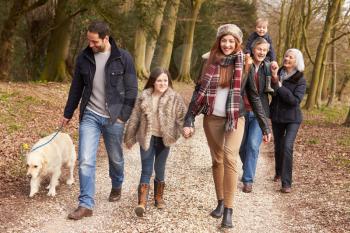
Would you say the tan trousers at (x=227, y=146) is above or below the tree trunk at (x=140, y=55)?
below

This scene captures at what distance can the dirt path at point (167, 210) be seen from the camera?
18.1 ft

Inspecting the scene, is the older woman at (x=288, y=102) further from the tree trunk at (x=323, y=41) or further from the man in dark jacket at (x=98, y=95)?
the tree trunk at (x=323, y=41)

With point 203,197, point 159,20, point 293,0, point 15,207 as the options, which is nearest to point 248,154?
point 203,197

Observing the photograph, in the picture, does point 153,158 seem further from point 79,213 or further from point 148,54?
point 148,54

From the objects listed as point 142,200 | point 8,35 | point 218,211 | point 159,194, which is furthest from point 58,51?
point 218,211

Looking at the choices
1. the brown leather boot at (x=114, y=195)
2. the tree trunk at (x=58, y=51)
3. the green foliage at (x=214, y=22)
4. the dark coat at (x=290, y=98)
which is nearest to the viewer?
the brown leather boot at (x=114, y=195)

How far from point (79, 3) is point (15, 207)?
11.4 m

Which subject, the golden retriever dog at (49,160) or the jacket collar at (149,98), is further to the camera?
the golden retriever dog at (49,160)

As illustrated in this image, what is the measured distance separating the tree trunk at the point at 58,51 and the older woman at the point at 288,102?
1325cm

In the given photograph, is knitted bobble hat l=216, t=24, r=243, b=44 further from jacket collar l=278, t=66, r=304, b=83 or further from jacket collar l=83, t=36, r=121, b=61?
jacket collar l=278, t=66, r=304, b=83

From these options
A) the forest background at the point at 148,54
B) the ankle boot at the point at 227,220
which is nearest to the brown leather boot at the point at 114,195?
the forest background at the point at 148,54

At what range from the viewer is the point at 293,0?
93.5 feet

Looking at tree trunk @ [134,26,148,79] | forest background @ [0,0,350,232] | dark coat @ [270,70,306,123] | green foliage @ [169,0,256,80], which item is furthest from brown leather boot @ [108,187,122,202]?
green foliage @ [169,0,256,80]

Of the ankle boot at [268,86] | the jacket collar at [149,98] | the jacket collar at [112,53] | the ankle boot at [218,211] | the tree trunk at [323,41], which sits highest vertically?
the tree trunk at [323,41]
